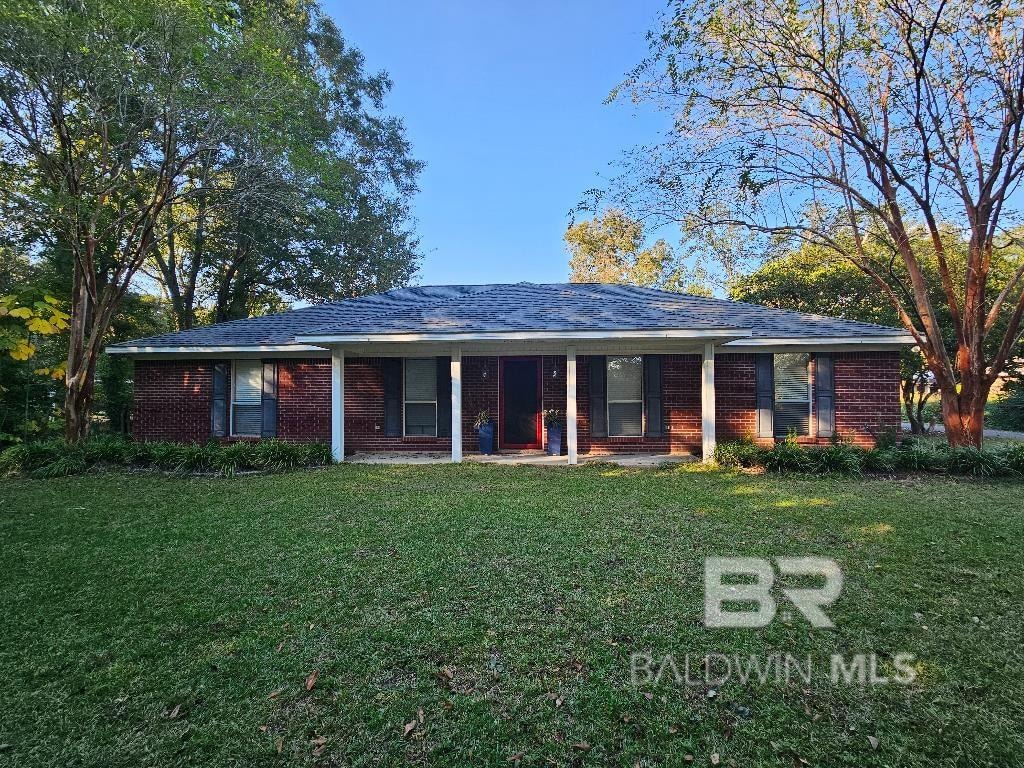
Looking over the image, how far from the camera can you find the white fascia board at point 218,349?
33.3 feet

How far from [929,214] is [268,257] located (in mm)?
19137

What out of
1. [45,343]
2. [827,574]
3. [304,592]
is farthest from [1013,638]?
[45,343]

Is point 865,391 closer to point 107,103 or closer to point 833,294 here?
point 833,294

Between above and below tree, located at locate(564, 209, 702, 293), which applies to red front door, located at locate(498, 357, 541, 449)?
below

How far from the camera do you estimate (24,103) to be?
28.1ft

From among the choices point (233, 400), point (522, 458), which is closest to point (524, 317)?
point (522, 458)

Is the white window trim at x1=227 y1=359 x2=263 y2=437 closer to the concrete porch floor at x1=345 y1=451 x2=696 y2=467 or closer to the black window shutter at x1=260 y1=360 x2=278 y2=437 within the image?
the black window shutter at x1=260 y1=360 x2=278 y2=437

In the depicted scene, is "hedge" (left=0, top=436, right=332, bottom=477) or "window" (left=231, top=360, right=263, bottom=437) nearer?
"hedge" (left=0, top=436, right=332, bottom=477)

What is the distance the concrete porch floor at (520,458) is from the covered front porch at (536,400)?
0.02 m

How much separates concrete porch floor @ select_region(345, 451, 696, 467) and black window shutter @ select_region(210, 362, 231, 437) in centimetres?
342

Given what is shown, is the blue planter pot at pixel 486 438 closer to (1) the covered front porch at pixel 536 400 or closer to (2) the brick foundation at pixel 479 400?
(1) the covered front porch at pixel 536 400

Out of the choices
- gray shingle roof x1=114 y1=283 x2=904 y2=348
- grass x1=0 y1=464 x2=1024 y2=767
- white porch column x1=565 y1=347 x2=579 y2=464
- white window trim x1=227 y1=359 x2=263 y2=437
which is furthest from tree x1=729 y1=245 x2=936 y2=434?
white window trim x1=227 y1=359 x2=263 y2=437

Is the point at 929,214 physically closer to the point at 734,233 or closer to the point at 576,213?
the point at 734,233

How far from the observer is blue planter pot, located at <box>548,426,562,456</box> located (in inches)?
398
